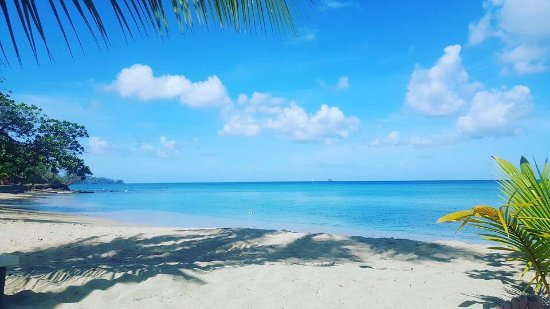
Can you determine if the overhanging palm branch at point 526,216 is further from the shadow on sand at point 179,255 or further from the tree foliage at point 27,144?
the tree foliage at point 27,144

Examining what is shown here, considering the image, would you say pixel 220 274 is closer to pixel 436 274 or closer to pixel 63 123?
pixel 436 274

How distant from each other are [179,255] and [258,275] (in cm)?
287

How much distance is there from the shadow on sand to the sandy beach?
0.06ft

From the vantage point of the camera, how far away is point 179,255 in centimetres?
758

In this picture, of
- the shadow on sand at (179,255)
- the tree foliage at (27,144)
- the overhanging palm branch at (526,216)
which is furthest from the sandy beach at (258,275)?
the tree foliage at (27,144)

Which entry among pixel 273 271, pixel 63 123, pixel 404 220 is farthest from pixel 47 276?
pixel 63 123

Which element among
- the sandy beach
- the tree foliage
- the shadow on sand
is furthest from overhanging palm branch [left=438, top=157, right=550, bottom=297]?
the tree foliage

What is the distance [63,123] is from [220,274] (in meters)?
23.4

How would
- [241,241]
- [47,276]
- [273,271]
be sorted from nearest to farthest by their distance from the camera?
[47,276]
[273,271]
[241,241]

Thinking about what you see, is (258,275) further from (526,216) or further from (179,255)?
(526,216)

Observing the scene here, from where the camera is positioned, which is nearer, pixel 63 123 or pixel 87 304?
pixel 87 304

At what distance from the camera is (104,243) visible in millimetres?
8695

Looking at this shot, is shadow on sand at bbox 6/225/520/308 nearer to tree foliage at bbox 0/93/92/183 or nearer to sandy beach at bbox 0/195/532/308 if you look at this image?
sandy beach at bbox 0/195/532/308

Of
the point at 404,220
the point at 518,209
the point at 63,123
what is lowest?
the point at 404,220
